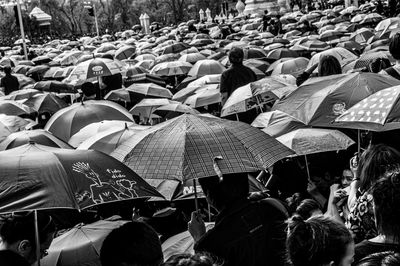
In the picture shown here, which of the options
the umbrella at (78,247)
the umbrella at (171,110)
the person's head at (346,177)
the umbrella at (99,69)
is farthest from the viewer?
the umbrella at (99,69)

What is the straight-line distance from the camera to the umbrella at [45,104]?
44.0 ft

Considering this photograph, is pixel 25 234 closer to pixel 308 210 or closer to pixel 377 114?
pixel 308 210

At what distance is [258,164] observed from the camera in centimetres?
479

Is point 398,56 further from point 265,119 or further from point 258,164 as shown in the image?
point 258,164

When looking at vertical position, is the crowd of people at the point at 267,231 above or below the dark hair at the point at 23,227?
above

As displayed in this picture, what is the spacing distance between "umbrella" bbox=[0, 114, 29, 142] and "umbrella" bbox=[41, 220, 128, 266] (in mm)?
3601

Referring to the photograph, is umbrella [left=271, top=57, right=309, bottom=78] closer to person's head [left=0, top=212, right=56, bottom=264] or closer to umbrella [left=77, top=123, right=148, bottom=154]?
umbrella [left=77, top=123, right=148, bottom=154]

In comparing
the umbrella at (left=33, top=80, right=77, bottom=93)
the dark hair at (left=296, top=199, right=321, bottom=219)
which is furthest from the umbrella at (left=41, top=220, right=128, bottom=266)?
the umbrella at (left=33, top=80, right=77, bottom=93)

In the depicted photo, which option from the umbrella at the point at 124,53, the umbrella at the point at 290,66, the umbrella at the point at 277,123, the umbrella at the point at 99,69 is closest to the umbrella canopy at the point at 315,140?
the umbrella at the point at 277,123

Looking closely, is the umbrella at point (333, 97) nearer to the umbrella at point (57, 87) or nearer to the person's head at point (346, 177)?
the person's head at point (346, 177)

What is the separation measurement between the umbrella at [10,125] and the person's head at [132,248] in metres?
6.01

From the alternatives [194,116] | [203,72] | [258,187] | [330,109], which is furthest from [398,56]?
[203,72]

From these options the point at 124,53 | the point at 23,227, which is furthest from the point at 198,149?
the point at 124,53

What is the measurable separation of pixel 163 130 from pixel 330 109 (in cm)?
233
